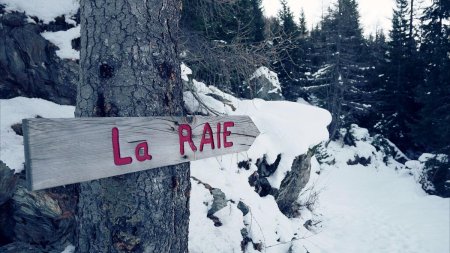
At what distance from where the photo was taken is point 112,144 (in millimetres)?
1573

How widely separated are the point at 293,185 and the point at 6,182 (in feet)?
18.8

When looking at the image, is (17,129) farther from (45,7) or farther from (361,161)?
(361,161)

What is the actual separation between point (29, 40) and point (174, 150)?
4.71 metres

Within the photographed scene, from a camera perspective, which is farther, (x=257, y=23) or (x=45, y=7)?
(x=257, y=23)

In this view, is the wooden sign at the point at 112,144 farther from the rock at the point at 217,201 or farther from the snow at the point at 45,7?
the snow at the point at 45,7

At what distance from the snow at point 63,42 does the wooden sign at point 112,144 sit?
4463 mm

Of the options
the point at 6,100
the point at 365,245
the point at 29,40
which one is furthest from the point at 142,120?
the point at 365,245

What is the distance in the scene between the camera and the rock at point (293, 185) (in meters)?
7.44

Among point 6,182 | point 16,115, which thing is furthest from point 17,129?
point 6,182

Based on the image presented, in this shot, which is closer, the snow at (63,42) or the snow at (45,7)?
the snow at (45,7)

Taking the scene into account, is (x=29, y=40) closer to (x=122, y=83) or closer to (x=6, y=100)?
(x=6, y=100)

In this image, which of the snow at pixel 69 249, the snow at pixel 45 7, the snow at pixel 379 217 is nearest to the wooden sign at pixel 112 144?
the snow at pixel 69 249

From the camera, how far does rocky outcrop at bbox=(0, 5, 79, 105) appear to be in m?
5.16

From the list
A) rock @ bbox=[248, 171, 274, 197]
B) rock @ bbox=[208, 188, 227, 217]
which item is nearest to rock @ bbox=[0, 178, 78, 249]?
rock @ bbox=[208, 188, 227, 217]
